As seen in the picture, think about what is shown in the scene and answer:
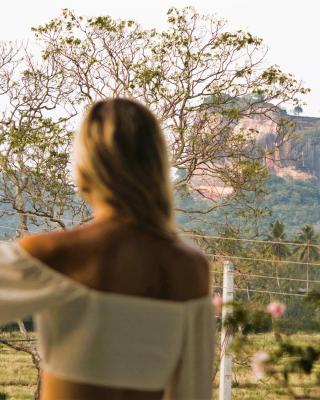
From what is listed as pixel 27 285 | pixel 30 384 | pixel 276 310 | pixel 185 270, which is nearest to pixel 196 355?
pixel 185 270

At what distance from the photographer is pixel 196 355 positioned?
146 cm

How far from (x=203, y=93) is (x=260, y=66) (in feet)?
2.74

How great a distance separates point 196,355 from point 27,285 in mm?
309

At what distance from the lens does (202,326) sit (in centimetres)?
145

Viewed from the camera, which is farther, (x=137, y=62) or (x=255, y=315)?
(x=137, y=62)

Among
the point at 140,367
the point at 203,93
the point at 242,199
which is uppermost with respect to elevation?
the point at 203,93

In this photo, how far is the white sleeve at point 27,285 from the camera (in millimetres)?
1297

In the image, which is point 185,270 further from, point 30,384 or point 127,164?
point 30,384

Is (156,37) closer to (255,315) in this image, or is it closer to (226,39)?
(226,39)

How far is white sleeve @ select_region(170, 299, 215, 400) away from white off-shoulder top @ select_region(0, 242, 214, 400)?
0.05 m

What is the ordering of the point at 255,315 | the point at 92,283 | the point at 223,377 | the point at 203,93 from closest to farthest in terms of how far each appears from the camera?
the point at 92,283
the point at 255,315
the point at 223,377
the point at 203,93

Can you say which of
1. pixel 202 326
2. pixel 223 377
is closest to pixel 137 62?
pixel 223 377

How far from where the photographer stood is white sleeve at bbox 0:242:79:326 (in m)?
1.30

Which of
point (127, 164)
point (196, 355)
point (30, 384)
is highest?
point (30, 384)
